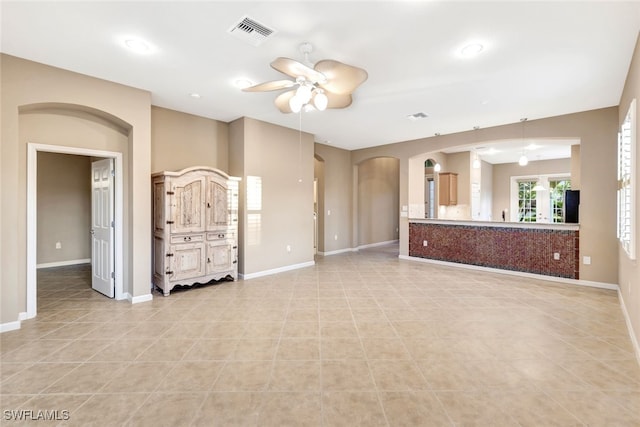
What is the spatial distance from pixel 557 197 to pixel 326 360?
11176 millimetres

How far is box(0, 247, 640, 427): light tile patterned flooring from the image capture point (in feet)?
6.19

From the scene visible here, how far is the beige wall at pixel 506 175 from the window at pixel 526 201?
36 cm

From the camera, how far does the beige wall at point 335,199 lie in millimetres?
7738

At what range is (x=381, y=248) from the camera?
898 cm

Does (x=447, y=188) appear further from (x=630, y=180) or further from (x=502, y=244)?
(x=630, y=180)

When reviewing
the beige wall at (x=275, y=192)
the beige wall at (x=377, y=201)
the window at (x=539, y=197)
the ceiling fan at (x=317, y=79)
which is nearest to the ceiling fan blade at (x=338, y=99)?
the ceiling fan at (x=317, y=79)

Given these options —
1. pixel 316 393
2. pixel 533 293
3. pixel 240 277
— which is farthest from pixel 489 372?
pixel 240 277

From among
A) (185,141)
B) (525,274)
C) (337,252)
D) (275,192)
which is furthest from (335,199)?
(525,274)

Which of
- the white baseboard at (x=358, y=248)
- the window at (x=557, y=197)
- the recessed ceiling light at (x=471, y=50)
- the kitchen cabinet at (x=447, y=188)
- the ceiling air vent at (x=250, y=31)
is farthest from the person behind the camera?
the window at (x=557, y=197)

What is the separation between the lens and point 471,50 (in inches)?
116

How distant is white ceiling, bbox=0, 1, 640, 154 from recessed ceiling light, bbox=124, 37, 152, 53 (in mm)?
79

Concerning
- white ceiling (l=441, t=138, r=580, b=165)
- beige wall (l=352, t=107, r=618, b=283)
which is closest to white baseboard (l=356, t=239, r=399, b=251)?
white ceiling (l=441, t=138, r=580, b=165)

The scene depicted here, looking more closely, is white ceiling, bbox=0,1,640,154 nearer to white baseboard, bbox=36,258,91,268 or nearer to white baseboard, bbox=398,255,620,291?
white baseboard, bbox=398,255,620,291

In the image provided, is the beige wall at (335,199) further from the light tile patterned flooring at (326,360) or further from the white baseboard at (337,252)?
the light tile patterned flooring at (326,360)
